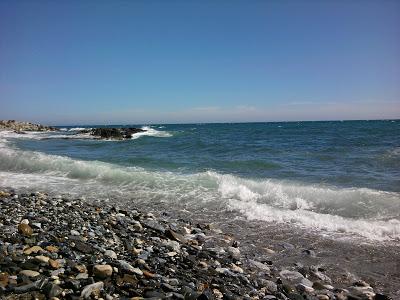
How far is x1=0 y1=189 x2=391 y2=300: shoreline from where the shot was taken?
434 cm

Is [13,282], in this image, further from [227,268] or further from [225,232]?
[225,232]

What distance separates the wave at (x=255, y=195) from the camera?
28.2ft

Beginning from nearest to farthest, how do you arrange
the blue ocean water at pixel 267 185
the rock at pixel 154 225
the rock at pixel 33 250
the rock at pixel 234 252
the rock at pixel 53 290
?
the rock at pixel 53 290 → the rock at pixel 33 250 → the rock at pixel 234 252 → the rock at pixel 154 225 → the blue ocean water at pixel 267 185

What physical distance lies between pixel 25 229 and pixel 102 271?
7.66 ft

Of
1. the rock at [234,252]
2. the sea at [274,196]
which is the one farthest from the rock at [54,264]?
the sea at [274,196]

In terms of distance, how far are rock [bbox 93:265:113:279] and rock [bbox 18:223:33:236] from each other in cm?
204

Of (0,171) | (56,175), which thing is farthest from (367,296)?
(0,171)

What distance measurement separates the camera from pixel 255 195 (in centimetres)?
1137

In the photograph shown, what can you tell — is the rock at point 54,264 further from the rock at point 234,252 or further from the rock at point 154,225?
the rock at point 234,252

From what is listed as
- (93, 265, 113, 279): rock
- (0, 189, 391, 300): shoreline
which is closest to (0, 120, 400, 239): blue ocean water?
(0, 189, 391, 300): shoreline

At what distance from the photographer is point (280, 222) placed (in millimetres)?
8719

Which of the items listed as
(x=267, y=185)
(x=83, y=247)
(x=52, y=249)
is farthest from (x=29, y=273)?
(x=267, y=185)

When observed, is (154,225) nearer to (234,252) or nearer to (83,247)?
(234,252)

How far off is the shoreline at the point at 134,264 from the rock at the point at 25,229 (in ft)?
0.04
